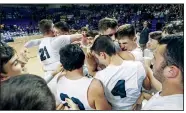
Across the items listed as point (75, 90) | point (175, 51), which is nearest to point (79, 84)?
point (75, 90)

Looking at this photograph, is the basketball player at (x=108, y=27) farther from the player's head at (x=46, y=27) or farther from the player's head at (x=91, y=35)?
the player's head at (x=46, y=27)

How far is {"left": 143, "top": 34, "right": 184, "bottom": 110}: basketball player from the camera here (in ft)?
6.44

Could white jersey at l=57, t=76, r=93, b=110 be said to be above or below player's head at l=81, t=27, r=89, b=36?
below

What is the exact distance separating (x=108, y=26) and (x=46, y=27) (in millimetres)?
401

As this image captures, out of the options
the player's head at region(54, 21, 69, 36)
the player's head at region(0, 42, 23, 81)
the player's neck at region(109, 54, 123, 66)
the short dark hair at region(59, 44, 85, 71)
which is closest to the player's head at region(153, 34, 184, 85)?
the player's neck at region(109, 54, 123, 66)

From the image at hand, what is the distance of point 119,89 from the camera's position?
2.05 m

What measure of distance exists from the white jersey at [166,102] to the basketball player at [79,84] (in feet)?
0.93

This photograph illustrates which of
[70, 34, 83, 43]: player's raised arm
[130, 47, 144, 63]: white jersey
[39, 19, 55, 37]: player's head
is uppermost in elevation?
[39, 19, 55, 37]: player's head

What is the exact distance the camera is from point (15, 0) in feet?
6.72

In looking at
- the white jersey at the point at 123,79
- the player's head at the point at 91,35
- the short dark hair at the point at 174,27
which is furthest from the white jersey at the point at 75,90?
the short dark hair at the point at 174,27

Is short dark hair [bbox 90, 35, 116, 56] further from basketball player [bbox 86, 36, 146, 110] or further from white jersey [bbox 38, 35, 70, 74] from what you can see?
white jersey [bbox 38, 35, 70, 74]

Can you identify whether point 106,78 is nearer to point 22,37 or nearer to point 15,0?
point 22,37

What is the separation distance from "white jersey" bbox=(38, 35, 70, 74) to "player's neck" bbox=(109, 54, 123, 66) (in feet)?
1.05

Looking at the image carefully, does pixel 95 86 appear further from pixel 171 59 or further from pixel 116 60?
pixel 171 59
